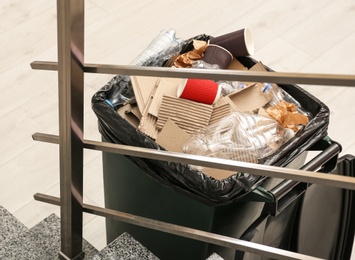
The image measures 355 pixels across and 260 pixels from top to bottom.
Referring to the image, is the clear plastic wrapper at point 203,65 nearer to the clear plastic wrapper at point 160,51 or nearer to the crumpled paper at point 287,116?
the clear plastic wrapper at point 160,51

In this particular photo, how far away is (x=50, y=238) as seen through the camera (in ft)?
4.99

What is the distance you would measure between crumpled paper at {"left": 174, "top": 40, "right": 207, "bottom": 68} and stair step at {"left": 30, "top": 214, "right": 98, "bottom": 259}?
672 mm

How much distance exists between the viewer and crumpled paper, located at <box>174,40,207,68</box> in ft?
6.51

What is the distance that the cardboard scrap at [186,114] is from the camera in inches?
71.3

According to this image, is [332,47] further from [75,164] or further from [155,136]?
[75,164]

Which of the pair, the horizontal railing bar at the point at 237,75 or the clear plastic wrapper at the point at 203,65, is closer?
→ the horizontal railing bar at the point at 237,75

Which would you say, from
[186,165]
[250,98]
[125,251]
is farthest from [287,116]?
[125,251]

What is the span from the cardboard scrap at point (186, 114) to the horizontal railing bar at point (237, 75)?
0.69 m

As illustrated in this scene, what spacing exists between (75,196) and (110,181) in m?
0.64

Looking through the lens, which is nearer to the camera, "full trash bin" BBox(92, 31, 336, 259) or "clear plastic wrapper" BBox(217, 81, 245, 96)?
"full trash bin" BBox(92, 31, 336, 259)

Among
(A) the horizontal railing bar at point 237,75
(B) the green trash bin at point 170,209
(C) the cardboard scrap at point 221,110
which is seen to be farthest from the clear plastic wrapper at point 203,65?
(A) the horizontal railing bar at point 237,75

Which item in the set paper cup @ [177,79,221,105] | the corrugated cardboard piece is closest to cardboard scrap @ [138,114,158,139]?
the corrugated cardboard piece

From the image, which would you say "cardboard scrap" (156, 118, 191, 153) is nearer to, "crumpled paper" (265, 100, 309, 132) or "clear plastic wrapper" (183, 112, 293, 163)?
"clear plastic wrapper" (183, 112, 293, 163)

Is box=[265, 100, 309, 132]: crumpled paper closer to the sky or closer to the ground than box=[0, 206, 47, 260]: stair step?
closer to the sky
